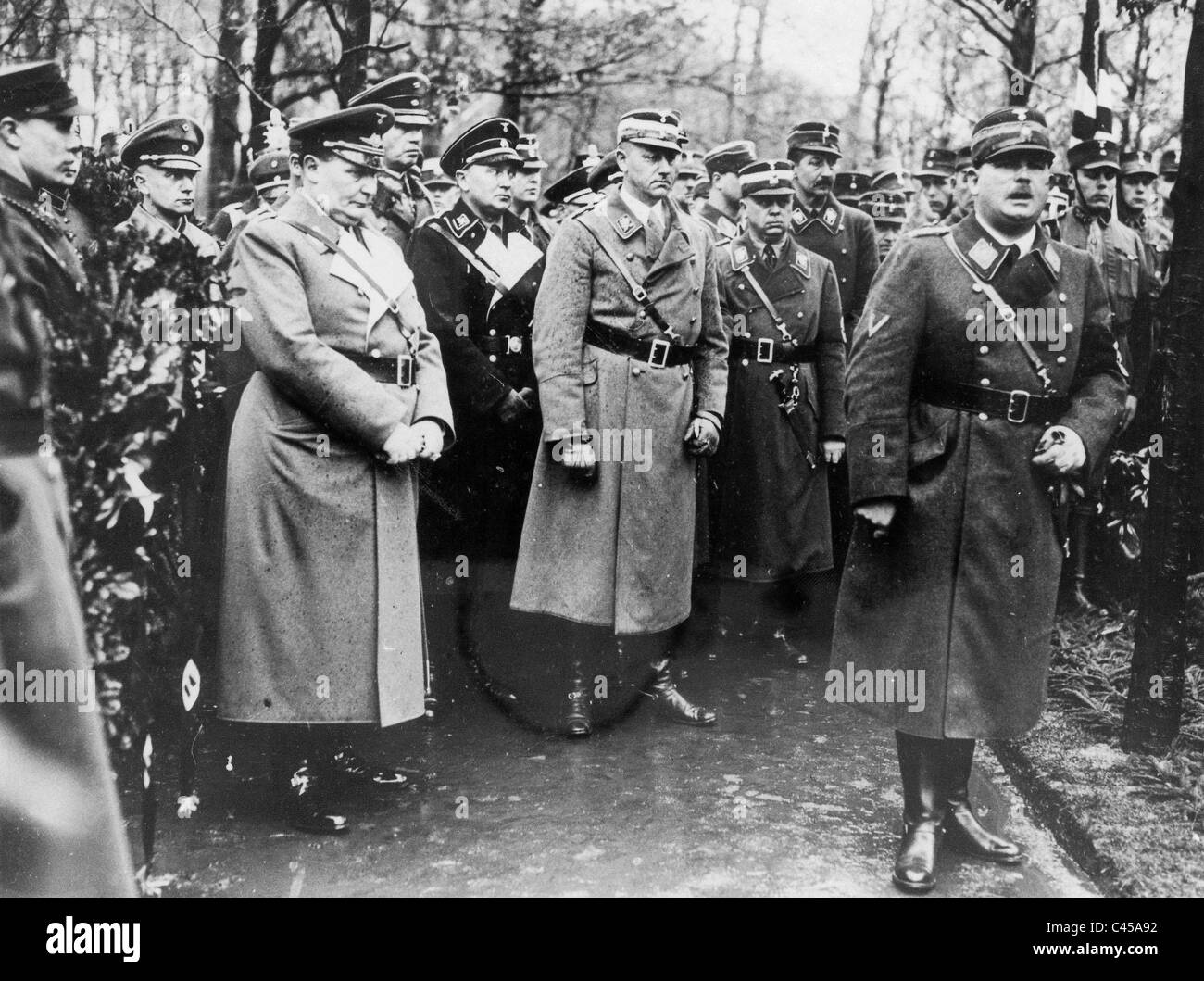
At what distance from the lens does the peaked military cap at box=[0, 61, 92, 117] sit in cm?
348

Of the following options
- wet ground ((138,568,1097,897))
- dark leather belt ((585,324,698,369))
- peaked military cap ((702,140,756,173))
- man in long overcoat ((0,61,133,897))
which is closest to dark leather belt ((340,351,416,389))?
dark leather belt ((585,324,698,369))

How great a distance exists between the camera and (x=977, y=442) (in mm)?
3820

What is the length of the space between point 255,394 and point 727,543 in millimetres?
2707

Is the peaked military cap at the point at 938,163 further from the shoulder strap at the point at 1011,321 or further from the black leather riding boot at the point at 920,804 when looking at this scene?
the black leather riding boot at the point at 920,804

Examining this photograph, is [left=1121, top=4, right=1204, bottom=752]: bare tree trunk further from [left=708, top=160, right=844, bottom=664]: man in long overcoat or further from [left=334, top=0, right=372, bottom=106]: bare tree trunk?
[left=334, top=0, right=372, bottom=106]: bare tree trunk

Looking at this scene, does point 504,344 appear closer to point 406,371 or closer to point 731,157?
point 406,371

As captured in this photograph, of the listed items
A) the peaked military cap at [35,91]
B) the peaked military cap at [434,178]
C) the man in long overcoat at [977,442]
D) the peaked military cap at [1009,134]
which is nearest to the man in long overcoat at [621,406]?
the man in long overcoat at [977,442]

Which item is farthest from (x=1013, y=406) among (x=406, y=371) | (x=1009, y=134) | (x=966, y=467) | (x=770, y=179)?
(x=770, y=179)

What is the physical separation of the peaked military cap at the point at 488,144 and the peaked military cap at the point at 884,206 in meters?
3.68

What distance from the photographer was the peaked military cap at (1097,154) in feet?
20.9

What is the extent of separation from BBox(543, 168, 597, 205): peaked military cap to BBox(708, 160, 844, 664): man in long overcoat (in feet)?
2.39

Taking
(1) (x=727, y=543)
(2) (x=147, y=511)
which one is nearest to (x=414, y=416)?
(2) (x=147, y=511)

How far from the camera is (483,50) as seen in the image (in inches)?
233
